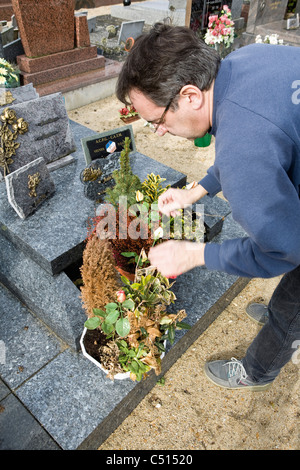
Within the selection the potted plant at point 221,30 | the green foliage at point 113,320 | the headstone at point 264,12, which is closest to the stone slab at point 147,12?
the headstone at point 264,12

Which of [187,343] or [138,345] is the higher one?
[138,345]

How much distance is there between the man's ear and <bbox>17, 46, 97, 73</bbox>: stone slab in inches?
229

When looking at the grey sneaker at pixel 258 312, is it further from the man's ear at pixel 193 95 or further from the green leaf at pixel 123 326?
the man's ear at pixel 193 95

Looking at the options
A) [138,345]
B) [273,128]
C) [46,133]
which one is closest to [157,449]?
[138,345]

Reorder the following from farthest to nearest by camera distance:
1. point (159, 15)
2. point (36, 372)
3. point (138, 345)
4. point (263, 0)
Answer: point (159, 15) < point (263, 0) < point (36, 372) < point (138, 345)

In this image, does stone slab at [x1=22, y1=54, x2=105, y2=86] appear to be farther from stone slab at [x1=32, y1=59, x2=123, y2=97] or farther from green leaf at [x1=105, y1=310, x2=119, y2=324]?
green leaf at [x1=105, y1=310, x2=119, y2=324]

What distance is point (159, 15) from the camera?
41.1 ft

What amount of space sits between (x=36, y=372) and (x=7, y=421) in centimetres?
34

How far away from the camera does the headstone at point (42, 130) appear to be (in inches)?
124

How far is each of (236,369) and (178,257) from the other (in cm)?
133

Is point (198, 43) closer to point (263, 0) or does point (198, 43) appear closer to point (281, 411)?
point (281, 411)

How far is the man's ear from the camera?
1427 mm

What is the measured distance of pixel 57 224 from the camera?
9.37ft

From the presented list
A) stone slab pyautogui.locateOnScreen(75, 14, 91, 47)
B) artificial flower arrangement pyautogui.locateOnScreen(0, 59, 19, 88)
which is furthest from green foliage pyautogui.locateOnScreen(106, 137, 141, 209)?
stone slab pyautogui.locateOnScreen(75, 14, 91, 47)
